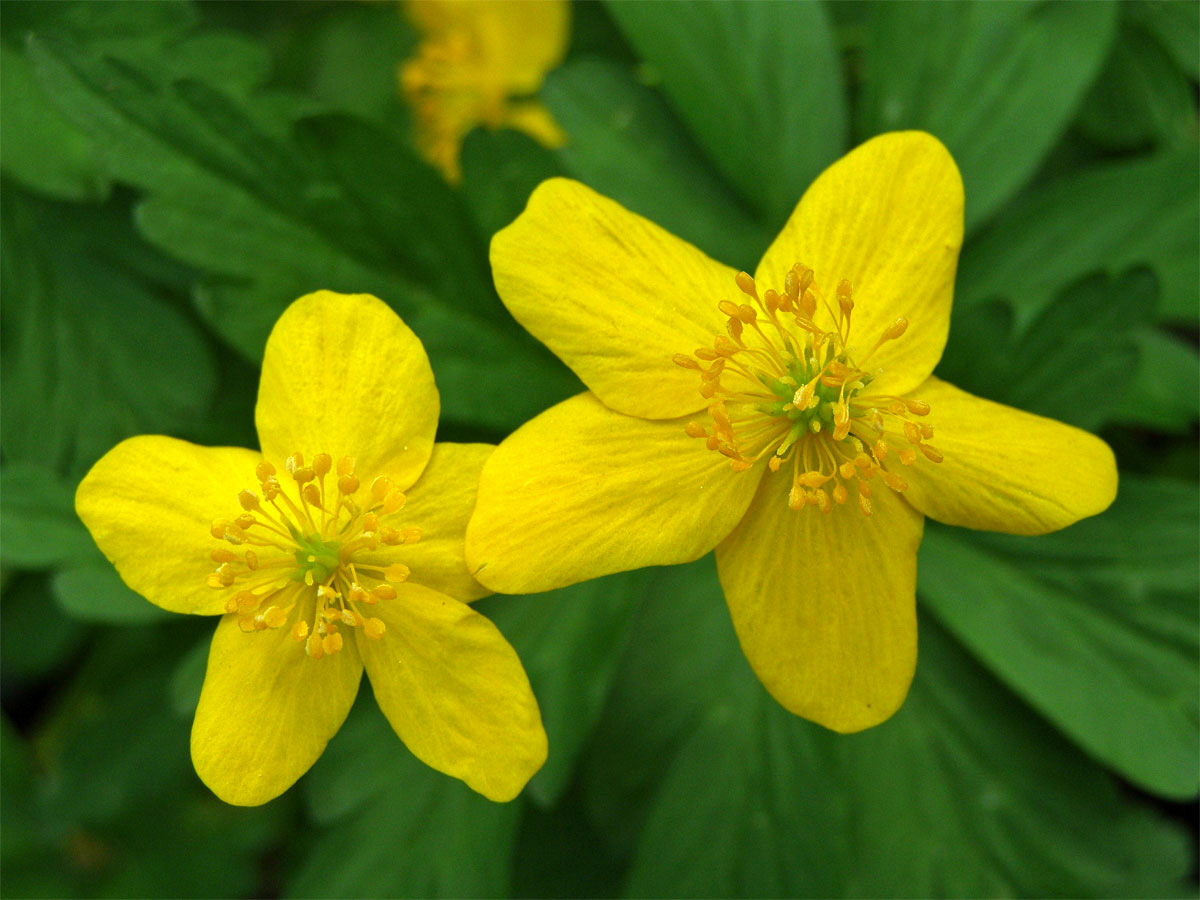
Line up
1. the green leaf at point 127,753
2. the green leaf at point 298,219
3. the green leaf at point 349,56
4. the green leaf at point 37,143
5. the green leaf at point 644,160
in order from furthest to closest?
the green leaf at point 349,56, the green leaf at point 127,753, the green leaf at point 644,160, the green leaf at point 37,143, the green leaf at point 298,219

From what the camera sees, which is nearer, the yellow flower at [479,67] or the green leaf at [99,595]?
the green leaf at [99,595]

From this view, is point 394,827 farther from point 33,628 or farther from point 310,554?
point 33,628

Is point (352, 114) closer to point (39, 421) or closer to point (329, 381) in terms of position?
point (329, 381)

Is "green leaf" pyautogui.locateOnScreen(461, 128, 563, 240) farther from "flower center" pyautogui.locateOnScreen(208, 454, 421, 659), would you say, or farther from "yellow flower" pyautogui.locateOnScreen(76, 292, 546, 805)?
"flower center" pyautogui.locateOnScreen(208, 454, 421, 659)

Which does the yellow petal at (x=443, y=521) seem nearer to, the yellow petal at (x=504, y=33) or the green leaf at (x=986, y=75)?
the green leaf at (x=986, y=75)

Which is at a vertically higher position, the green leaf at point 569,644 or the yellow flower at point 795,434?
the yellow flower at point 795,434

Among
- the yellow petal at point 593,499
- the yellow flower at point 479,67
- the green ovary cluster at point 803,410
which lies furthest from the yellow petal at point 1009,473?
the yellow flower at point 479,67

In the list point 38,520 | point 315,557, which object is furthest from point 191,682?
point 315,557
